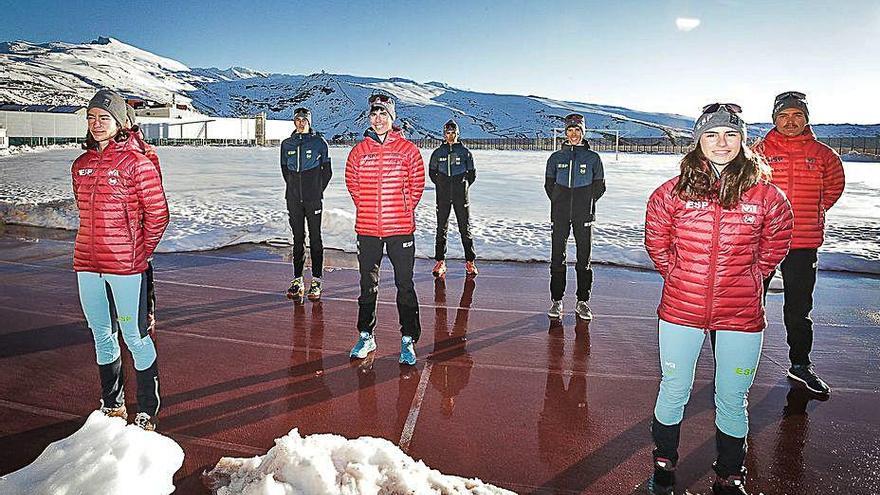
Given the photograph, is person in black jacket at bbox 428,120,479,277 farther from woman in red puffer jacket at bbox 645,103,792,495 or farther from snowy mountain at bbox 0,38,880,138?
snowy mountain at bbox 0,38,880,138

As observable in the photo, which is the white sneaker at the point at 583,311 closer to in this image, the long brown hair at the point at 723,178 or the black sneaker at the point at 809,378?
the black sneaker at the point at 809,378

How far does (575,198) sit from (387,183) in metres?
2.22

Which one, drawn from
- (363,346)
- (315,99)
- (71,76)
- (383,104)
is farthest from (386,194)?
(315,99)

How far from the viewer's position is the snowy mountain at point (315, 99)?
12312 cm

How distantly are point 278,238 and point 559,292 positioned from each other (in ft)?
18.7

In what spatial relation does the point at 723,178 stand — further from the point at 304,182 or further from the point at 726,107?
the point at 304,182

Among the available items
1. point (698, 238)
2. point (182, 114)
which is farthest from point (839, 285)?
point (182, 114)

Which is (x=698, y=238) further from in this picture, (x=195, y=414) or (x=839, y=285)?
(x=839, y=285)

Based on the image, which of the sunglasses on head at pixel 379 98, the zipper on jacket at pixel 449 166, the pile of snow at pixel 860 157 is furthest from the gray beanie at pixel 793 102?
the pile of snow at pixel 860 157

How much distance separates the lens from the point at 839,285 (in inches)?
288

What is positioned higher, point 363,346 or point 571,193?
point 571,193

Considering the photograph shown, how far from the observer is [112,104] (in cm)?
313

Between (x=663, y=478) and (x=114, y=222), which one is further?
(x=114, y=222)

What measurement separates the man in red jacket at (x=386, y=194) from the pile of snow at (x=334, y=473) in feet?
5.73
